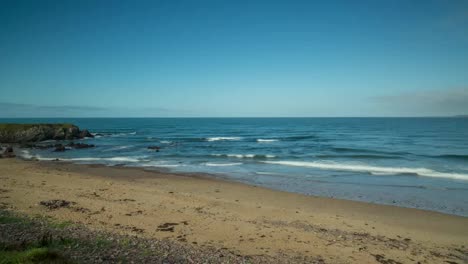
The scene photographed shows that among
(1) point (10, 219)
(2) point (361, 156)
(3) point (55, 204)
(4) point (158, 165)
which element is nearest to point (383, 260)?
(1) point (10, 219)

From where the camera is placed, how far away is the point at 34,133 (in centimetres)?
4241

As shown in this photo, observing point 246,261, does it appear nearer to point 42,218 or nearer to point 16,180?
point 42,218

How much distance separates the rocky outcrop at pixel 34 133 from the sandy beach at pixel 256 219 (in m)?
33.0

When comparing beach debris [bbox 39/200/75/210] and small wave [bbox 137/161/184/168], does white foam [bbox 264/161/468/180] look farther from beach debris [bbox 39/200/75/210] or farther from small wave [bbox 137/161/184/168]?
beach debris [bbox 39/200/75/210]

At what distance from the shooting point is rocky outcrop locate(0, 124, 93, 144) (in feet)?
133

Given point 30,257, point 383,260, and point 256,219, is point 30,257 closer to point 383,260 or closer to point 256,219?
point 256,219

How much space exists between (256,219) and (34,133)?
45433 mm

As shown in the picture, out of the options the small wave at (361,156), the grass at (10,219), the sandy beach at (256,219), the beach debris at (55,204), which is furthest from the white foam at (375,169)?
the grass at (10,219)

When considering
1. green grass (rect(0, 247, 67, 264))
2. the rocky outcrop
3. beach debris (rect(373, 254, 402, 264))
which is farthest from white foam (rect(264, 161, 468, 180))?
the rocky outcrop

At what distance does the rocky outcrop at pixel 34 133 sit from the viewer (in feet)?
133

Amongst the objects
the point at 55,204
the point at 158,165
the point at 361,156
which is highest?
the point at 55,204

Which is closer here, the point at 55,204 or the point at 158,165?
the point at 55,204

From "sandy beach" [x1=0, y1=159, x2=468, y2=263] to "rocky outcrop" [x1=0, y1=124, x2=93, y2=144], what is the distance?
33009 mm

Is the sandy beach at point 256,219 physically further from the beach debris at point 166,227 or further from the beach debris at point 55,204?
the beach debris at point 55,204
